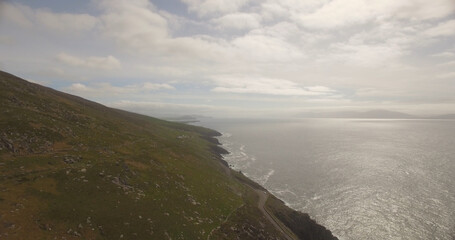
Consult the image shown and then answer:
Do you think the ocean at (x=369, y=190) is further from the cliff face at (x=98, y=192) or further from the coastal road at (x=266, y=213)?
the cliff face at (x=98, y=192)

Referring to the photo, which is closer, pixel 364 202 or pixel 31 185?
pixel 31 185

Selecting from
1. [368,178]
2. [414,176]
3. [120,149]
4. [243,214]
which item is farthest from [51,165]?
[414,176]

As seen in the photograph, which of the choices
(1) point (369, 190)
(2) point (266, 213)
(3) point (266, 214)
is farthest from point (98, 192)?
(1) point (369, 190)

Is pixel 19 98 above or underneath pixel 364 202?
above

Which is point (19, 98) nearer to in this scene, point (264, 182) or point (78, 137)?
point (78, 137)

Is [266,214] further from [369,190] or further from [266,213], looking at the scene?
[369,190]

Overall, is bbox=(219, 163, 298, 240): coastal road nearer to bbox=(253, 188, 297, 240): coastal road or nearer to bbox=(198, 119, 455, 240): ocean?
bbox=(253, 188, 297, 240): coastal road

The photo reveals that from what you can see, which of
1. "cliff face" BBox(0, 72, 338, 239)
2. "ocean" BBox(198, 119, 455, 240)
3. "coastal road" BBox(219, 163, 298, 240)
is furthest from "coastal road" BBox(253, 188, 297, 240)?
"ocean" BBox(198, 119, 455, 240)

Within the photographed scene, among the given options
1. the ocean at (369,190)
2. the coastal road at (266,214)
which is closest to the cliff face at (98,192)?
the coastal road at (266,214)
